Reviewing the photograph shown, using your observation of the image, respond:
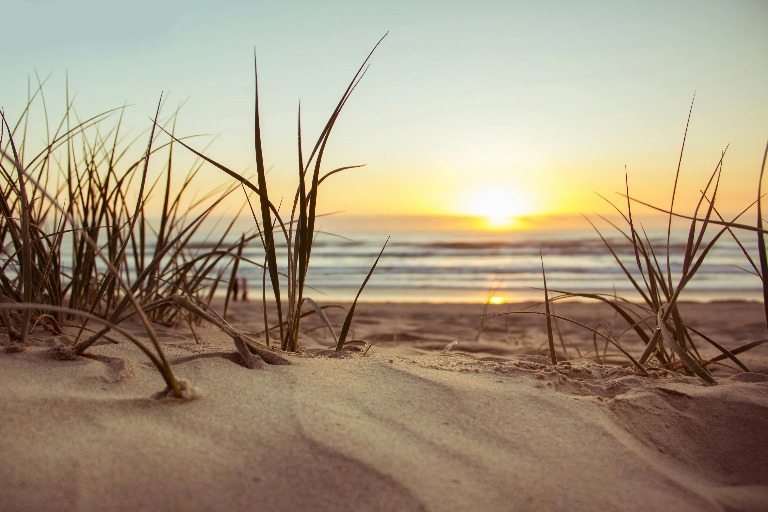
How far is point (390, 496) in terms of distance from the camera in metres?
1.01

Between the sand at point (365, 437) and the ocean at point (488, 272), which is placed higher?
the sand at point (365, 437)

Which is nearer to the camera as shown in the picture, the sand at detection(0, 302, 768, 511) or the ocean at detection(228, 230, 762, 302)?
the sand at detection(0, 302, 768, 511)

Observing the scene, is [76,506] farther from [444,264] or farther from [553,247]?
[553,247]

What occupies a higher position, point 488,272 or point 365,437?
point 365,437

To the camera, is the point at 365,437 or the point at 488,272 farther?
the point at 488,272

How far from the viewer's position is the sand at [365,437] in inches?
39.8

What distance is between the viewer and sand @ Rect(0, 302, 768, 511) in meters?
1.01

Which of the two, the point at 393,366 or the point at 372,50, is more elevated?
the point at 372,50

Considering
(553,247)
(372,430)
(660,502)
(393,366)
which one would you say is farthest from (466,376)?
(553,247)

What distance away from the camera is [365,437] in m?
1.16

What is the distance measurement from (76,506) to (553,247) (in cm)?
2042

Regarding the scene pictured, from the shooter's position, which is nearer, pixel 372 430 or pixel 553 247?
pixel 372 430

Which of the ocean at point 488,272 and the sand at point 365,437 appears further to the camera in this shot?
the ocean at point 488,272

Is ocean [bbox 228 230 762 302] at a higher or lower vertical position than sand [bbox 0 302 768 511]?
lower
